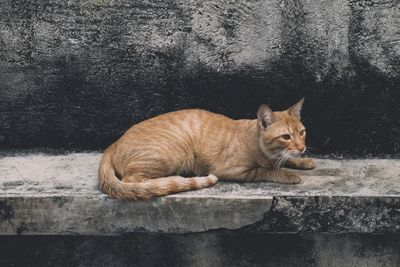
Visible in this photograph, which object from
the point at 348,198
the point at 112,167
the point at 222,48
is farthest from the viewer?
the point at 222,48

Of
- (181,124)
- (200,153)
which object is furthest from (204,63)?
(200,153)

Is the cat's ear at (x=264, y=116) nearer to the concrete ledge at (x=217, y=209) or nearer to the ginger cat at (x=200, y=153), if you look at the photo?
the ginger cat at (x=200, y=153)

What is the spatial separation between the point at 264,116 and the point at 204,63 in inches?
25.3

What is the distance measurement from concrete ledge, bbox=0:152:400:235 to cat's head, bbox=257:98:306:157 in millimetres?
214

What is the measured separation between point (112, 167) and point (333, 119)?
4.85ft

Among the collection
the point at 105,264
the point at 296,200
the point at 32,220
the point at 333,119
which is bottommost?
the point at 105,264

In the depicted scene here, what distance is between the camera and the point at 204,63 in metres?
4.14

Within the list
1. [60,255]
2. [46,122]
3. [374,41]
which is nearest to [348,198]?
[374,41]

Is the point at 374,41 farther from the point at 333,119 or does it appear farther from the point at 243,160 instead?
the point at 243,160

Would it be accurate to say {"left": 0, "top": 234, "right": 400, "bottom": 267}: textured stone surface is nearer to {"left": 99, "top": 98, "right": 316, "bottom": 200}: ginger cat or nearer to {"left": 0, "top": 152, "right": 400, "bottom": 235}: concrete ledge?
{"left": 0, "top": 152, "right": 400, "bottom": 235}: concrete ledge

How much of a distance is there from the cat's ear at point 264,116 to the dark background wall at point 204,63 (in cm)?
49

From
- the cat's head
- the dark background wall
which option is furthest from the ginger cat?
the dark background wall

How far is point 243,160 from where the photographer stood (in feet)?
12.6

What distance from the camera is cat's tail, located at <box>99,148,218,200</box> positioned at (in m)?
3.55
